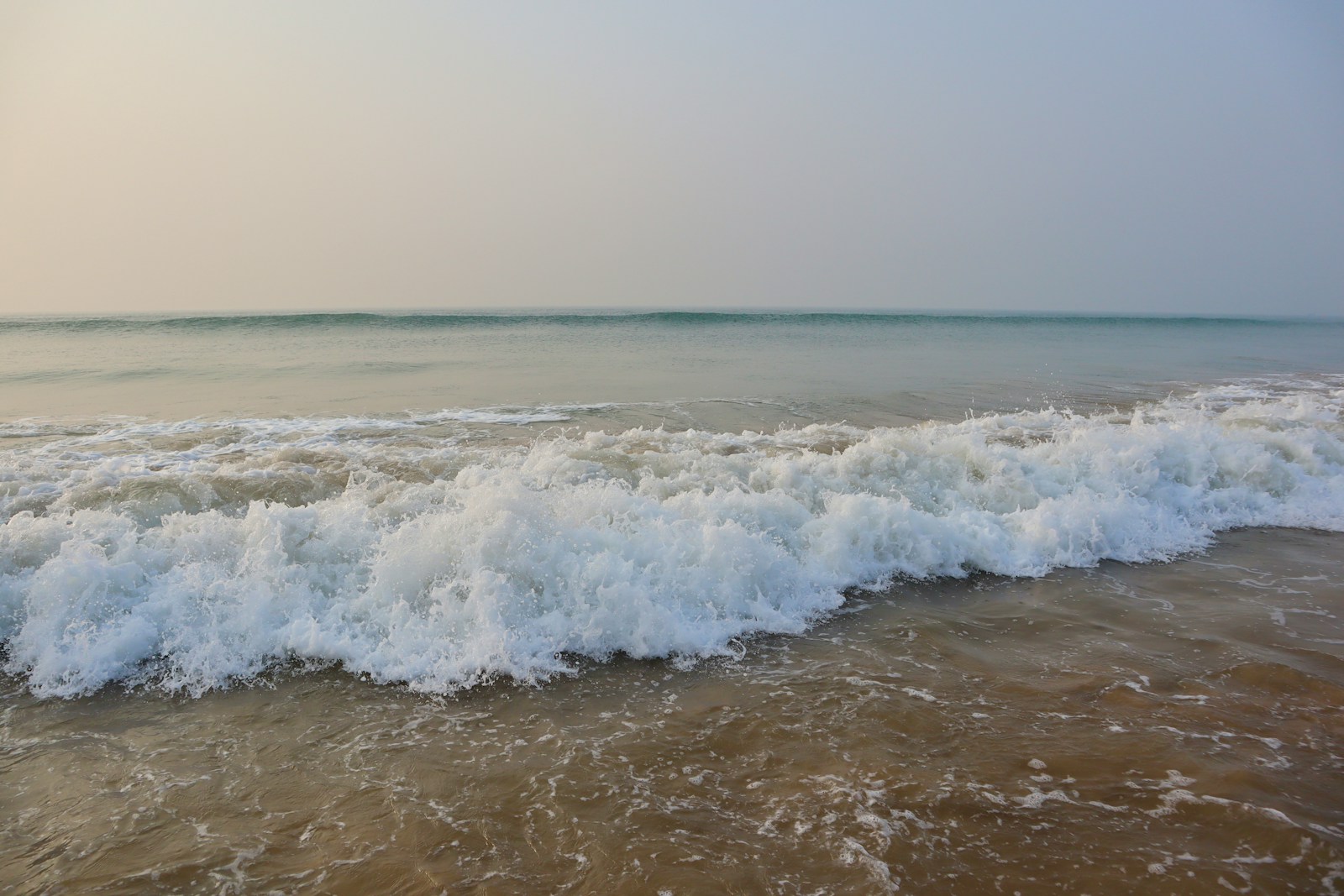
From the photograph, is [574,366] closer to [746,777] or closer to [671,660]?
[671,660]

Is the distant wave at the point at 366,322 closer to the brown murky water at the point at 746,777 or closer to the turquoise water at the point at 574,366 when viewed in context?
the turquoise water at the point at 574,366

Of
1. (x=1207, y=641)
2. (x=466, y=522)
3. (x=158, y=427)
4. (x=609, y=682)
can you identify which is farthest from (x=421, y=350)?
(x=1207, y=641)

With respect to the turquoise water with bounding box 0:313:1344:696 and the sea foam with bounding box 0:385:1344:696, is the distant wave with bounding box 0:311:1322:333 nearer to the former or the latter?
the turquoise water with bounding box 0:313:1344:696

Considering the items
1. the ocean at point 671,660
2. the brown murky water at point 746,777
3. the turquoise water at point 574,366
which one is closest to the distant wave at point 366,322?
the turquoise water at point 574,366

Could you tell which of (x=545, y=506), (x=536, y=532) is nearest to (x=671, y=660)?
(x=536, y=532)

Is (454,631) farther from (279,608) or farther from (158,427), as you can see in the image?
(158,427)

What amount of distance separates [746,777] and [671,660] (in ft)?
4.18

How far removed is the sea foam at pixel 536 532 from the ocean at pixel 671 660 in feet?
0.11

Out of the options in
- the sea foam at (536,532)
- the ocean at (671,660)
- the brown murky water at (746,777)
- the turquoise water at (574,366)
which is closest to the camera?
the brown murky water at (746,777)

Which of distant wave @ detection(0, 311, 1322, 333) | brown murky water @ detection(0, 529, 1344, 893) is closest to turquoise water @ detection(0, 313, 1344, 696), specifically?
brown murky water @ detection(0, 529, 1344, 893)

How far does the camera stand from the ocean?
9.20 ft

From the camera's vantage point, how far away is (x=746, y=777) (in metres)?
3.21

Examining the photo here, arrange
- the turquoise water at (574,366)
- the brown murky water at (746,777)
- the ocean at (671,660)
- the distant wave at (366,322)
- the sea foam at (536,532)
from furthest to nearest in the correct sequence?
the distant wave at (366,322), the turquoise water at (574,366), the sea foam at (536,532), the ocean at (671,660), the brown murky water at (746,777)

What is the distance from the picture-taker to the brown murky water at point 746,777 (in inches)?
106
